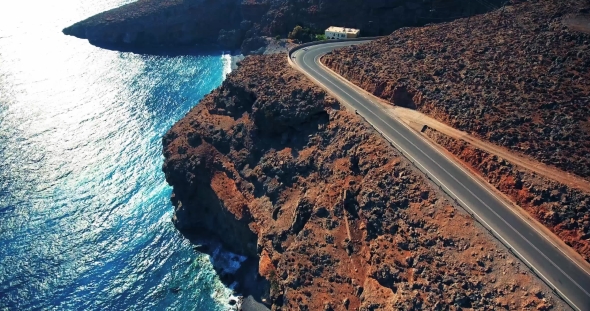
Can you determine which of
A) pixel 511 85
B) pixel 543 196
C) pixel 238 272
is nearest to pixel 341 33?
pixel 511 85

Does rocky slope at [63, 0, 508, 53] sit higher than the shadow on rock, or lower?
higher

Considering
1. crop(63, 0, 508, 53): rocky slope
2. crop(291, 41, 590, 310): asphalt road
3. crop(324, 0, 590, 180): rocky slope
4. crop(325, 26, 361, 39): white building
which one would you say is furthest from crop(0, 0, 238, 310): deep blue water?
crop(324, 0, 590, 180): rocky slope

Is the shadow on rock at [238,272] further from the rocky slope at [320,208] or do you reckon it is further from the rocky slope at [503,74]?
the rocky slope at [503,74]

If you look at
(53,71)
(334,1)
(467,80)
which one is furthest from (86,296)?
(334,1)

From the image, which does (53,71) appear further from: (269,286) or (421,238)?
(421,238)

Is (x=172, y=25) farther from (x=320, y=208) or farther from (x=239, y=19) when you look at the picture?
(x=320, y=208)

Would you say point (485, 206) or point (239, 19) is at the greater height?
point (239, 19)

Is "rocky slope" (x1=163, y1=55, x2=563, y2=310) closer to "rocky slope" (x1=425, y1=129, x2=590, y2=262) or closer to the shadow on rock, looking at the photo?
the shadow on rock
